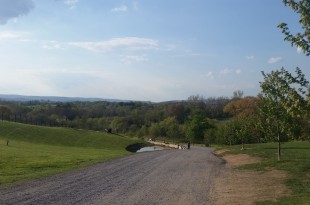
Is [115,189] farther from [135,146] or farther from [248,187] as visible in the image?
[135,146]

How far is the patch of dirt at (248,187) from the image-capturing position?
18.9 m

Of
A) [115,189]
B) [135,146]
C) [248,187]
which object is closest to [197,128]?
[135,146]

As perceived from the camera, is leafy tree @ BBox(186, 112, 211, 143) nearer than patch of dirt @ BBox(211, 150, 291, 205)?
No

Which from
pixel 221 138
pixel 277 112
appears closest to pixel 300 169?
pixel 277 112

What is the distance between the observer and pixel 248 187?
22453 millimetres

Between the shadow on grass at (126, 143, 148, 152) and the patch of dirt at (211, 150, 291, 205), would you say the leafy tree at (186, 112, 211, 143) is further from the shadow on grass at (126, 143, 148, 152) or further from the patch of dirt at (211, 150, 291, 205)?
the patch of dirt at (211, 150, 291, 205)

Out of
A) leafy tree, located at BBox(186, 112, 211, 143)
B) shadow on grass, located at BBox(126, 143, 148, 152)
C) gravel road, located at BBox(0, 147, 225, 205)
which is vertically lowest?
shadow on grass, located at BBox(126, 143, 148, 152)

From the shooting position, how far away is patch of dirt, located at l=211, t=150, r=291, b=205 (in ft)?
62.0

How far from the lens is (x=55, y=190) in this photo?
20.9 meters

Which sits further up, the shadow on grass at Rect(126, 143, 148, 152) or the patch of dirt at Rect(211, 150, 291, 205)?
the patch of dirt at Rect(211, 150, 291, 205)

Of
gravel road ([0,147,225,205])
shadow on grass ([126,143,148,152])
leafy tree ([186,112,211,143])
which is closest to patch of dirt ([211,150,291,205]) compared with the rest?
gravel road ([0,147,225,205])

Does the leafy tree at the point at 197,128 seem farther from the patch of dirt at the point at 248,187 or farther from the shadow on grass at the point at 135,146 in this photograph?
the patch of dirt at the point at 248,187

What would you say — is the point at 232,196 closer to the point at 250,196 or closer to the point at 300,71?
the point at 250,196

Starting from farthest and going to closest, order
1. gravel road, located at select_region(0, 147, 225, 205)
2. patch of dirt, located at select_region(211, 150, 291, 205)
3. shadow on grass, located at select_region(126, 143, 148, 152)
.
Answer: shadow on grass, located at select_region(126, 143, 148, 152) → patch of dirt, located at select_region(211, 150, 291, 205) → gravel road, located at select_region(0, 147, 225, 205)
